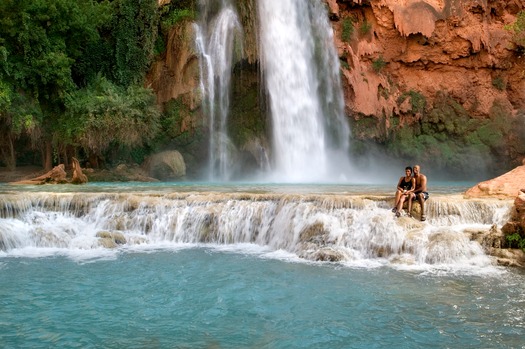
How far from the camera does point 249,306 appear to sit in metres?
6.19

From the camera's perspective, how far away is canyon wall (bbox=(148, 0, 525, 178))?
23797mm

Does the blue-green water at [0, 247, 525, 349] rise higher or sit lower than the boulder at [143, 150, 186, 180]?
lower

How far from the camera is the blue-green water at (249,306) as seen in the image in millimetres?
5094

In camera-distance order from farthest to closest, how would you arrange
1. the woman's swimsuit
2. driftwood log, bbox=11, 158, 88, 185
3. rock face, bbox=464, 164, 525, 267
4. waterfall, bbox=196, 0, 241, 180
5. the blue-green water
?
waterfall, bbox=196, 0, 241, 180
driftwood log, bbox=11, 158, 88, 185
the woman's swimsuit
rock face, bbox=464, 164, 525, 267
the blue-green water

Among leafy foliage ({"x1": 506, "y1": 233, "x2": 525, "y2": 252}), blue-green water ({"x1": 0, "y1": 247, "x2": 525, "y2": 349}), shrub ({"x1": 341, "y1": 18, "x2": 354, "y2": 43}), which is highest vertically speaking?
shrub ({"x1": 341, "y1": 18, "x2": 354, "y2": 43})

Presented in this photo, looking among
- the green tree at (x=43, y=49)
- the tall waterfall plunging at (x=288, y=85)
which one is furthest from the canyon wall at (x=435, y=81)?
the green tree at (x=43, y=49)

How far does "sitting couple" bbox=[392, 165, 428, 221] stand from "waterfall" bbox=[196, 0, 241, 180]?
476 inches

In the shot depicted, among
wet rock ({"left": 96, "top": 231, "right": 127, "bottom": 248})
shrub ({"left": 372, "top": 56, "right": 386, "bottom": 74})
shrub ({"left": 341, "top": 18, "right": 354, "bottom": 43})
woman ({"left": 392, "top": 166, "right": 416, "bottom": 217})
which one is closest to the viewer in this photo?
wet rock ({"left": 96, "top": 231, "right": 127, "bottom": 248})

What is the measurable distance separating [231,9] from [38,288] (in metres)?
17.4

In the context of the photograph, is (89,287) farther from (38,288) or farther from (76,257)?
(76,257)

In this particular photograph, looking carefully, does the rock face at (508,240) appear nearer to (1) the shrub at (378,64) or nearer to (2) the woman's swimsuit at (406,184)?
(2) the woman's swimsuit at (406,184)

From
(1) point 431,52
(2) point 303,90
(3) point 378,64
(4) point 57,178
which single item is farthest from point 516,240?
(1) point 431,52

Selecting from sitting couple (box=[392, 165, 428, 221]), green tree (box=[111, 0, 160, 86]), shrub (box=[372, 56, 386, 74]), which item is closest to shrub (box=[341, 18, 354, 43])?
shrub (box=[372, 56, 386, 74])

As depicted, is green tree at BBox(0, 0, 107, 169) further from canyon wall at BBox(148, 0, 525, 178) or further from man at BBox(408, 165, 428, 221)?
man at BBox(408, 165, 428, 221)
